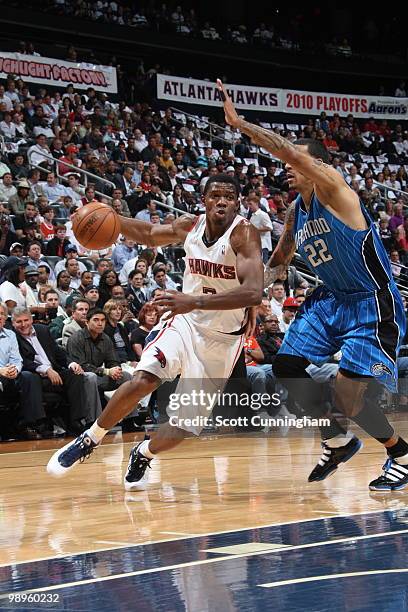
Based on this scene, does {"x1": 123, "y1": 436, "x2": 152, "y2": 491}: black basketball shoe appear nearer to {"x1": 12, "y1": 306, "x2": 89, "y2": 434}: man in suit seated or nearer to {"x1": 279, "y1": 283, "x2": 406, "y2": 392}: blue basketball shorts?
{"x1": 279, "y1": 283, "x2": 406, "y2": 392}: blue basketball shorts

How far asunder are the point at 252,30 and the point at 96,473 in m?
23.8

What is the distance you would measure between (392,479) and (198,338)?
1.41 m

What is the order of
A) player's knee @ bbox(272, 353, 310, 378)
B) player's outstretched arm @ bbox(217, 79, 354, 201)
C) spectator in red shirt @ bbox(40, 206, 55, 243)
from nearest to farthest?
1. player's outstretched arm @ bbox(217, 79, 354, 201)
2. player's knee @ bbox(272, 353, 310, 378)
3. spectator in red shirt @ bbox(40, 206, 55, 243)

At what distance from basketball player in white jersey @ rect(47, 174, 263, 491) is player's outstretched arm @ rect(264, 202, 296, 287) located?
0.31 metres

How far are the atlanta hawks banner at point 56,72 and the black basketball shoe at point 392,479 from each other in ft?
46.7

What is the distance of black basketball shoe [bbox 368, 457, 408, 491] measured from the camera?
5875mm

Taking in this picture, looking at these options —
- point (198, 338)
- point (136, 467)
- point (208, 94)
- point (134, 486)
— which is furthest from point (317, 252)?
point (208, 94)

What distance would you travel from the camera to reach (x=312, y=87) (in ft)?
93.5

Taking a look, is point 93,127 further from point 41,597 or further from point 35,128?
point 41,597

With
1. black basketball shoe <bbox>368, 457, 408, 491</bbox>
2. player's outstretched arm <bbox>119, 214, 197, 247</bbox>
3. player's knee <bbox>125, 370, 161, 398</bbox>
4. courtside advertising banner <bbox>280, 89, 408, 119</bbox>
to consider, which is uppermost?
courtside advertising banner <bbox>280, 89, 408, 119</bbox>

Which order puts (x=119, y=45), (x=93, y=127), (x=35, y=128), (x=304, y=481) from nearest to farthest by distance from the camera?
1. (x=304, y=481)
2. (x=35, y=128)
3. (x=93, y=127)
4. (x=119, y=45)

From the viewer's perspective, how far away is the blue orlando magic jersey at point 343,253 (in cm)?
564

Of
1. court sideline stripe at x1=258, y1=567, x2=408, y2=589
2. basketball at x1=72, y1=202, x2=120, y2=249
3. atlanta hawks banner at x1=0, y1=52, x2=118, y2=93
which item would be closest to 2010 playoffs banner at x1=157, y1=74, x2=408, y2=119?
atlanta hawks banner at x1=0, y1=52, x2=118, y2=93

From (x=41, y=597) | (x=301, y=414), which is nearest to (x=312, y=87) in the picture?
(x=301, y=414)
